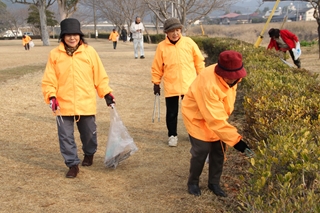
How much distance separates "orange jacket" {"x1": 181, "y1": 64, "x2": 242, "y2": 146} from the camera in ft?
11.3

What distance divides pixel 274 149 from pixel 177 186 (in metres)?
1.58

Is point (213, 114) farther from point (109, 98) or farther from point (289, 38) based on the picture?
point (289, 38)

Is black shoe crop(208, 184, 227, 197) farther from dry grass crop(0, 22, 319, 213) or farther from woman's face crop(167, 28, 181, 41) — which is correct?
woman's face crop(167, 28, 181, 41)

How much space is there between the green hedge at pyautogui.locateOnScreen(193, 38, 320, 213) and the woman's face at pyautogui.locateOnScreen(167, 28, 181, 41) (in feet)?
3.50

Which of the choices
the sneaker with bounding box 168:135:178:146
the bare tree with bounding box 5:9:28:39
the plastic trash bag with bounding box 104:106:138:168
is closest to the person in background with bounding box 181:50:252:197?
the plastic trash bag with bounding box 104:106:138:168

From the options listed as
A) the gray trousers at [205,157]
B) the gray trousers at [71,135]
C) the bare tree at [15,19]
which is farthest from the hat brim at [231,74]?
the bare tree at [15,19]

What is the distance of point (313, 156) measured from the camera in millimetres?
2793

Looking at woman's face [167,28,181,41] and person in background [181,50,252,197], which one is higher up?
woman's face [167,28,181,41]

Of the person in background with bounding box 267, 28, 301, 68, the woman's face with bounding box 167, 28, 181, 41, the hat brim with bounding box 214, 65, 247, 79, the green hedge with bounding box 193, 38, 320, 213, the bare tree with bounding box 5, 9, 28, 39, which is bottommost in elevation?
the bare tree with bounding box 5, 9, 28, 39

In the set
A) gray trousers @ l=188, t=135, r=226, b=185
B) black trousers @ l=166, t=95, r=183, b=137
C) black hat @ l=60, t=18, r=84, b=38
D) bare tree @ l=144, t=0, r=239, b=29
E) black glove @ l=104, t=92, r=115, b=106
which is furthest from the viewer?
bare tree @ l=144, t=0, r=239, b=29

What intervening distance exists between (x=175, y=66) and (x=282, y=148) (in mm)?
2795

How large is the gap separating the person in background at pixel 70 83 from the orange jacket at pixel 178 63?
44.6 inches

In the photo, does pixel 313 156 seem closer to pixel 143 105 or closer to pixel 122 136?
pixel 122 136

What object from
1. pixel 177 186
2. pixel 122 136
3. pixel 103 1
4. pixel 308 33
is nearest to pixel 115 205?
pixel 177 186
